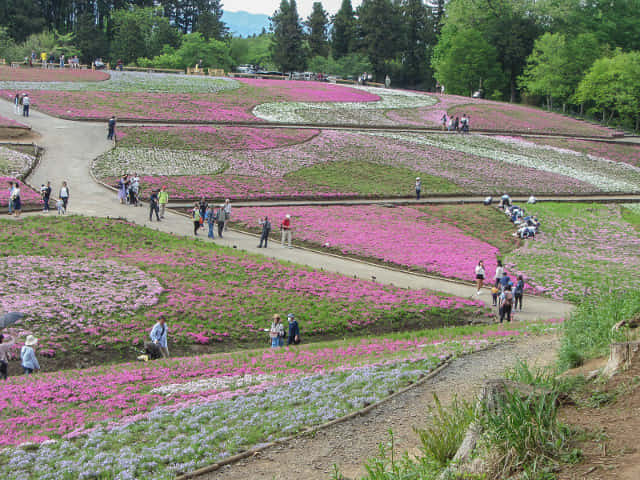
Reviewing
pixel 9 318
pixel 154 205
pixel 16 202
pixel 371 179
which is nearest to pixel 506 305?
pixel 9 318

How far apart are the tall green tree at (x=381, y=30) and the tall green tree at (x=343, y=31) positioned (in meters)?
6.89

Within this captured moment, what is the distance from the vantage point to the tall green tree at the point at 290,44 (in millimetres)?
122750

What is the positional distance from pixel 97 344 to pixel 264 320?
5.66 m

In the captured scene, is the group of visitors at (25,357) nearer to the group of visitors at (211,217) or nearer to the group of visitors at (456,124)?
the group of visitors at (211,217)

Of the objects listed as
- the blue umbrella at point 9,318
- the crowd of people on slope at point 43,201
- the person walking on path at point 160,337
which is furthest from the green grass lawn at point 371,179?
the blue umbrella at point 9,318

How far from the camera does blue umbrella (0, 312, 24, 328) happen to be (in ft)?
67.7

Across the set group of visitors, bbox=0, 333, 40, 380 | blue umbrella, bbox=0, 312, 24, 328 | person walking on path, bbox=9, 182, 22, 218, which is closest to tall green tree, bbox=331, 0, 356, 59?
person walking on path, bbox=9, 182, 22, 218

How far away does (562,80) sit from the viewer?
98062mm

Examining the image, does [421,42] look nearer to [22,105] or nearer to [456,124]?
[456,124]

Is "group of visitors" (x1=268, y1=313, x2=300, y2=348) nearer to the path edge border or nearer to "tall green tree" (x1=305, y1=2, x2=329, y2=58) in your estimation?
the path edge border

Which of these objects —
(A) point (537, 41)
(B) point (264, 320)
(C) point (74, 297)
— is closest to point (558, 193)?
(B) point (264, 320)

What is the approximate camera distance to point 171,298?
81.9 feet

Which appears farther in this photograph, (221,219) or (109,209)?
(109,209)

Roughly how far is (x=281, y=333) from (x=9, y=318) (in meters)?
8.28
